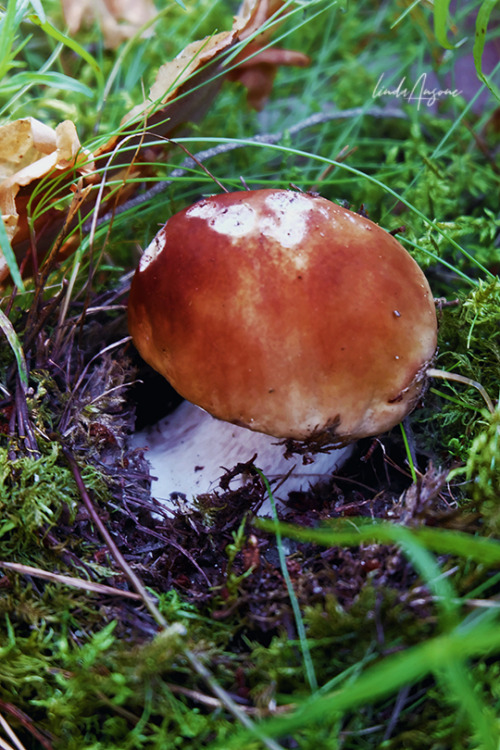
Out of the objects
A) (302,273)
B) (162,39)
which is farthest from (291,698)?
(162,39)

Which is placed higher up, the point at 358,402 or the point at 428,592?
the point at 358,402

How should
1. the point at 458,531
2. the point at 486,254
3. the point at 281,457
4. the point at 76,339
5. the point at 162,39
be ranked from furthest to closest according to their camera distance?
the point at 162,39 < the point at 486,254 < the point at 76,339 < the point at 281,457 < the point at 458,531

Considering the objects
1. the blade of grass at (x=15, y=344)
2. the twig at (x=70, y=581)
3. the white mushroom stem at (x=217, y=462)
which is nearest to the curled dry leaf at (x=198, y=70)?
the blade of grass at (x=15, y=344)

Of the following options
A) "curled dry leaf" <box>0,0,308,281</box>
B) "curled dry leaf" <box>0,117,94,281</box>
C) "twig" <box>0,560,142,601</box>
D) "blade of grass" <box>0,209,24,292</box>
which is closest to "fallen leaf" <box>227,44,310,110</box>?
"curled dry leaf" <box>0,0,308,281</box>

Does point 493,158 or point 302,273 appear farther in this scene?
point 493,158

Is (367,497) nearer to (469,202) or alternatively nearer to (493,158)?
(469,202)

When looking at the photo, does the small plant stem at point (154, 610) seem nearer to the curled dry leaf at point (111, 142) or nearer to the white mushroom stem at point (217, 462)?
the white mushroom stem at point (217, 462)
